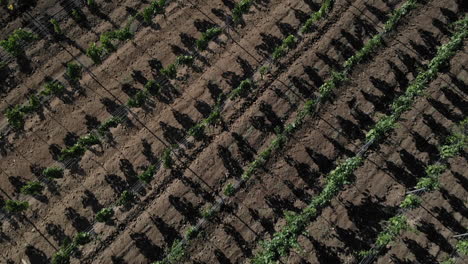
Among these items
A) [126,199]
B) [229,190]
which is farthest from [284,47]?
[126,199]

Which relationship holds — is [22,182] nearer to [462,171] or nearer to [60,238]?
[60,238]

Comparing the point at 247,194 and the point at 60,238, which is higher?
the point at 60,238

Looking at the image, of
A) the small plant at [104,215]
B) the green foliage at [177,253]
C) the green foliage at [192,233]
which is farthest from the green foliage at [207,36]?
the green foliage at [177,253]

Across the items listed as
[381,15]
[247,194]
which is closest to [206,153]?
[247,194]

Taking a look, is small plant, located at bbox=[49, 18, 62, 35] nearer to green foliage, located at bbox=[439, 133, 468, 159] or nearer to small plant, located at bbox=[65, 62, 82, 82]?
small plant, located at bbox=[65, 62, 82, 82]

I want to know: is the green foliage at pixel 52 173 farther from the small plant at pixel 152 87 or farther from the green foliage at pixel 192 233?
the green foliage at pixel 192 233

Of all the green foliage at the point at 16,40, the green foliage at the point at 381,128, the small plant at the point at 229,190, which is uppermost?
the green foliage at the point at 16,40
